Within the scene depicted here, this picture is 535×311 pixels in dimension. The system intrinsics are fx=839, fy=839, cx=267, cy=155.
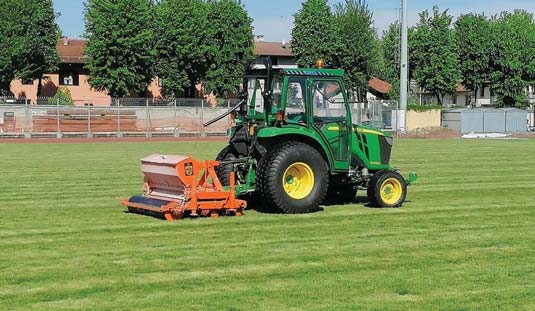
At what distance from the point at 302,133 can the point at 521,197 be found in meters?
5.58

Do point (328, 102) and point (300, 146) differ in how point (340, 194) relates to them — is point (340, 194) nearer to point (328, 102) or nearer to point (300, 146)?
point (328, 102)

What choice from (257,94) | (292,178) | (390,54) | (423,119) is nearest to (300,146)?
(292,178)

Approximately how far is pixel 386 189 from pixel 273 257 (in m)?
Answer: 5.43

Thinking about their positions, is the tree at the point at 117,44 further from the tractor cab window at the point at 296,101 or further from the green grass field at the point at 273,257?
the tractor cab window at the point at 296,101

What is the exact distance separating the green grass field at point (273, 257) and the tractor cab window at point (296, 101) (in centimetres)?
173

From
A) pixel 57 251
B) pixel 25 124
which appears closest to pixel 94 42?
pixel 25 124

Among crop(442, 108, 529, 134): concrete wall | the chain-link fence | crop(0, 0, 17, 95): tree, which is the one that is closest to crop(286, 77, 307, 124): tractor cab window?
the chain-link fence

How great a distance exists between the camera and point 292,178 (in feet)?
45.0

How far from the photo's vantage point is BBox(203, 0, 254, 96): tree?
246 feet

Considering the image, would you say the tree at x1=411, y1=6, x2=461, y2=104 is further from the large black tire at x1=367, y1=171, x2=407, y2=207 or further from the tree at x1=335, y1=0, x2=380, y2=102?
the large black tire at x1=367, y1=171, x2=407, y2=207

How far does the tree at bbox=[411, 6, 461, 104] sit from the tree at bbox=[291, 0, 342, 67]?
10756mm

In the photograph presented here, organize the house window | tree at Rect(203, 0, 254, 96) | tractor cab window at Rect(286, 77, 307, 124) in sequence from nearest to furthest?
tractor cab window at Rect(286, 77, 307, 124)
tree at Rect(203, 0, 254, 96)
the house window

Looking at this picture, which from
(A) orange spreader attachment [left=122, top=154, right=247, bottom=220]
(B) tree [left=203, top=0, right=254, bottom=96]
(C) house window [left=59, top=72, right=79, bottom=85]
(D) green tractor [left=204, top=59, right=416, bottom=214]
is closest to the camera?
(A) orange spreader attachment [left=122, top=154, right=247, bottom=220]

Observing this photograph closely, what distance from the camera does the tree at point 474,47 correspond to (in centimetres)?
9088
